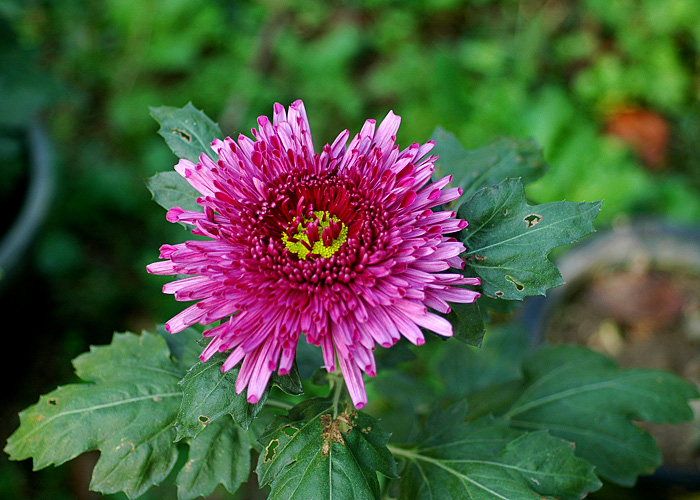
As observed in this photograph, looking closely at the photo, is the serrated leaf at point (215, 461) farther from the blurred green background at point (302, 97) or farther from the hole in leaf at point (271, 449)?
the blurred green background at point (302, 97)

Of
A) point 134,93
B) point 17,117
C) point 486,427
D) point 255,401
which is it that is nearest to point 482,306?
point 486,427

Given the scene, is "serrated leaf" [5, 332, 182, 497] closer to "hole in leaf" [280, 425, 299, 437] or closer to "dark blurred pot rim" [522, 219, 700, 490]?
"hole in leaf" [280, 425, 299, 437]

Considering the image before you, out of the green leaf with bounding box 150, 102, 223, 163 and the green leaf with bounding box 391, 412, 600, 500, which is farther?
the green leaf with bounding box 150, 102, 223, 163

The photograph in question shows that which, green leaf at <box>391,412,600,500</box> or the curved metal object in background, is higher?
the curved metal object in background

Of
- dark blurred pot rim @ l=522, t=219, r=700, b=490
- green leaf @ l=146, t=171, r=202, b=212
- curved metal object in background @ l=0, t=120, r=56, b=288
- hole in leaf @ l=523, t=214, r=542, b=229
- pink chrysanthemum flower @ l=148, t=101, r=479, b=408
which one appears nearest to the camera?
pink chrysanthemum flower @ l=148, t=101, r=479, b=408

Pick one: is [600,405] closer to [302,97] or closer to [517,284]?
[517,284]

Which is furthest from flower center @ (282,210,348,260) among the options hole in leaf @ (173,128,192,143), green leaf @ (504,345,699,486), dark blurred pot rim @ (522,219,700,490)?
dark blurred pot rim @ (522,219,700,490)

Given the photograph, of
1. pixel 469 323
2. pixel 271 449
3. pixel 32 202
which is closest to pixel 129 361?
pixel 271 449

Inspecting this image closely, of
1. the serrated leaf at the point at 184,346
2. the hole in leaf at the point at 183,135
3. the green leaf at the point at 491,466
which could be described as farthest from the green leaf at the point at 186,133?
the green leaf at the point at 491,466
